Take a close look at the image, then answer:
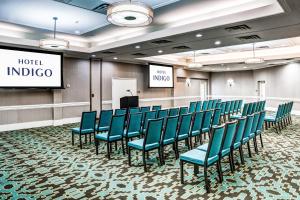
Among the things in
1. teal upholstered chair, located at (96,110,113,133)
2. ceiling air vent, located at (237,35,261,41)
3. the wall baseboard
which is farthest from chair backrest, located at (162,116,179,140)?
the wall baseboard

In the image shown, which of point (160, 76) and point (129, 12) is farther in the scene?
point (160, 76)

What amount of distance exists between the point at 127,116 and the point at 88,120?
3.99ft

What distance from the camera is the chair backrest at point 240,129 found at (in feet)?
12.4

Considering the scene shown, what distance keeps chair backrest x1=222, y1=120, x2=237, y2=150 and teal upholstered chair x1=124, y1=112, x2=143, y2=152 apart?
1981 mm

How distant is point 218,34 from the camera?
6230 millimetres

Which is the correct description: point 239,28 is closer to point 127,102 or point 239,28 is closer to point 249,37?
point 249,37

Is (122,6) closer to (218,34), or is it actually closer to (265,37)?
(218,34)

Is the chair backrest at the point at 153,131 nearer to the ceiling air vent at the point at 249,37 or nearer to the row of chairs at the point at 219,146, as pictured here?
the row of chairs at the point at 219,146

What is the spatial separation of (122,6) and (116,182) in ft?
9.61

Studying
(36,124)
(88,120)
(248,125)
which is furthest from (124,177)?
(36,124)

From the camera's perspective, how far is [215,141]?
319cm

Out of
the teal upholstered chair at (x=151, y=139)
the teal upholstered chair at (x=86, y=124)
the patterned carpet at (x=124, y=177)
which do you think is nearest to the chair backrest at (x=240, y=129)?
the patterned carpet at (x=124, y=177)

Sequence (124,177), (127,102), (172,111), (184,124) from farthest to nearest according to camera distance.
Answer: (127,102)
(172,111)
(184,124)
(124,177)

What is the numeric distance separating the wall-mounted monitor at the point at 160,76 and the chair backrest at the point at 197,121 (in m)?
7.36
